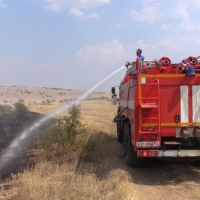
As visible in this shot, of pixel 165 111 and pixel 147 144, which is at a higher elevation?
pixel 165 111

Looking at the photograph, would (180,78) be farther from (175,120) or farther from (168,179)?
(168,179)

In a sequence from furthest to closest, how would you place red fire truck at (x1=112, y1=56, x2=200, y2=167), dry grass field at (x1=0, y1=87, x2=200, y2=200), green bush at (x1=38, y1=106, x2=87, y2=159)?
green bush at (x1=38, y1=106, x2=87, y2=159), red fire truck at (x1=112, y1=56, x2=200, y2=167), dry grass field at (x1=0, y1=87, x2=200, y2=200)

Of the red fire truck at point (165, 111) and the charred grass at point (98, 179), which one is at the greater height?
the red fire truck at point (165, 111)

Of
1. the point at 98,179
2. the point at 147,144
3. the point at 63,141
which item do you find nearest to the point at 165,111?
the point at 147,144

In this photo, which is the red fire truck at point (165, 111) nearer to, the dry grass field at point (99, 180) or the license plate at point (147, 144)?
the license plate at point (147, 144)

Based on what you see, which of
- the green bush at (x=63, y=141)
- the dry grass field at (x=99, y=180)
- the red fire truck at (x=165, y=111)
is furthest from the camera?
the green bush at (x=63, y=141)

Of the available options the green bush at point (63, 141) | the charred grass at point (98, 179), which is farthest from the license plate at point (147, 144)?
the green bush at point (63, 141)

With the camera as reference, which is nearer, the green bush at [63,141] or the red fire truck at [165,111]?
the red fire truck at [165,111]

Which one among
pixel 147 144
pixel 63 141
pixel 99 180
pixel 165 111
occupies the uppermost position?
pixel 165 111

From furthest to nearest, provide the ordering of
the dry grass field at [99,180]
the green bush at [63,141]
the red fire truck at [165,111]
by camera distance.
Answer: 1. the green bush at [63,141]
2. the red fire truck at [165,111]
3. the dry grass field at [99,180]

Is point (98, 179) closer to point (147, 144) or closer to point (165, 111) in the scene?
point (147, 144)

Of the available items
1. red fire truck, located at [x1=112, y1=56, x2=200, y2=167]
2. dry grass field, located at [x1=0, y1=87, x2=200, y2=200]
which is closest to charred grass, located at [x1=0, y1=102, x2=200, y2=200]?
dry grass field, located at [x1=0, y1=87, x2=200, y2=200]

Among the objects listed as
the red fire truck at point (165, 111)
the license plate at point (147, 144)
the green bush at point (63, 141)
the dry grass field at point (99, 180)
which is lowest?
the dry grass field at point (99, 180)

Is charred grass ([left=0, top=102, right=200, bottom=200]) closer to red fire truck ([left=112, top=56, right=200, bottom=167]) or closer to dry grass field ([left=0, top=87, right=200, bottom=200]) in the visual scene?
dry grass field ([left=0, top=87, right=200, bottom=200])
